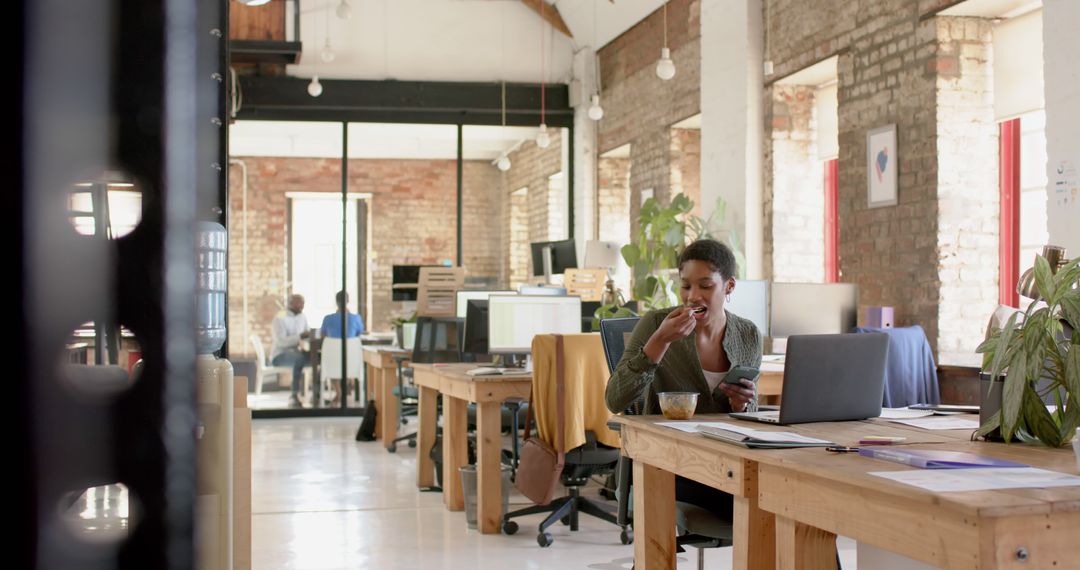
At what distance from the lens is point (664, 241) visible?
26.0ft

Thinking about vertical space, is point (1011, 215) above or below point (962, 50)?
below

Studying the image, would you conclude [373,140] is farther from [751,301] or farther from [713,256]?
[713,256]

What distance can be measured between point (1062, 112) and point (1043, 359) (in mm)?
3170

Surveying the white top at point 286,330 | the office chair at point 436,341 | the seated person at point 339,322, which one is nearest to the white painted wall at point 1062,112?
the office chair at point 436,341

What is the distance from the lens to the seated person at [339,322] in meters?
10.4

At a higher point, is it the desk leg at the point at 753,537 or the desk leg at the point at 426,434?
the desk leg at the point at 753,537

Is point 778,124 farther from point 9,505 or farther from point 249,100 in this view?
point 9,505

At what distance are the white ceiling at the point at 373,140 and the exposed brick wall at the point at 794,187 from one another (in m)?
4.01

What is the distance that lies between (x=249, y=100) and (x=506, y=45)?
2.64 meters

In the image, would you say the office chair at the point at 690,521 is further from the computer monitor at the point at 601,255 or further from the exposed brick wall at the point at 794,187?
the computer monitor at the point at 601,255

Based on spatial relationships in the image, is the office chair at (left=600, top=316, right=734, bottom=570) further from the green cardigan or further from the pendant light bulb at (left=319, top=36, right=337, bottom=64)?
the pendant light bulb at (left=319, top=36, right=337, bottom=64)

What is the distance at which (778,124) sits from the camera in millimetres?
7539

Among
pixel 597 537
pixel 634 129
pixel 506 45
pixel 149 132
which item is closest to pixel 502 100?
pixel 506 45

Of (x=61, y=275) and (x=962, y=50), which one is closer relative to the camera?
(x=61, y=275)
